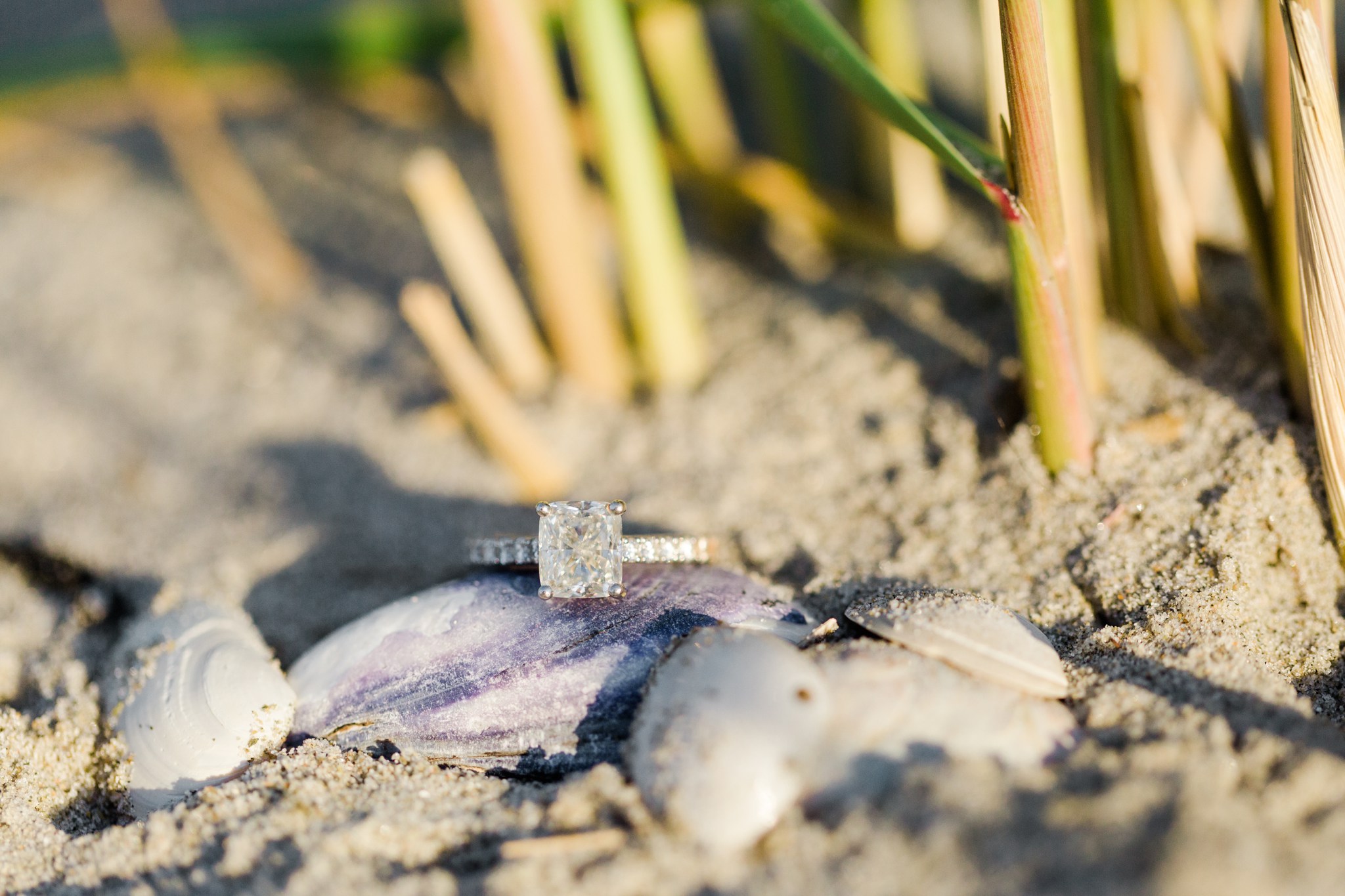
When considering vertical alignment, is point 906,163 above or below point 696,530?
above

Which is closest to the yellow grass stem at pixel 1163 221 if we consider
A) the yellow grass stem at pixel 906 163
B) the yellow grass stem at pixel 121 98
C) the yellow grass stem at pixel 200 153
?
the yellow grass stem at pixel 906 163

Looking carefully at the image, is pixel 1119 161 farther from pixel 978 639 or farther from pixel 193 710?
pixel 193 710

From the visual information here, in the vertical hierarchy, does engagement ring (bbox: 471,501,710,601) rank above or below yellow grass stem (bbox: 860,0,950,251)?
below

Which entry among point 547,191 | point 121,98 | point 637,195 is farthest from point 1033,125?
point 121,98

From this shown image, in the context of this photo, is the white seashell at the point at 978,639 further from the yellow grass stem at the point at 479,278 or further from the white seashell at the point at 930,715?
the yellow grass stem at the point at 479,278

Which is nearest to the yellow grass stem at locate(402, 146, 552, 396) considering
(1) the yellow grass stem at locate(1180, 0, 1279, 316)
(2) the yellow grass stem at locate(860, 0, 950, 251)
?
(2) the yellow grass stem at locate(860, 0, 950, 251)

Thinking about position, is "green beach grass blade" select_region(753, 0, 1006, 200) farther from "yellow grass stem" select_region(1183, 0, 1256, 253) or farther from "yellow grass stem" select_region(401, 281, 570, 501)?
"yellow grass stem" select_region(401, 281, 570, 501)

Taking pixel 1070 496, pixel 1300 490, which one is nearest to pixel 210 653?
pixel 1070 496
